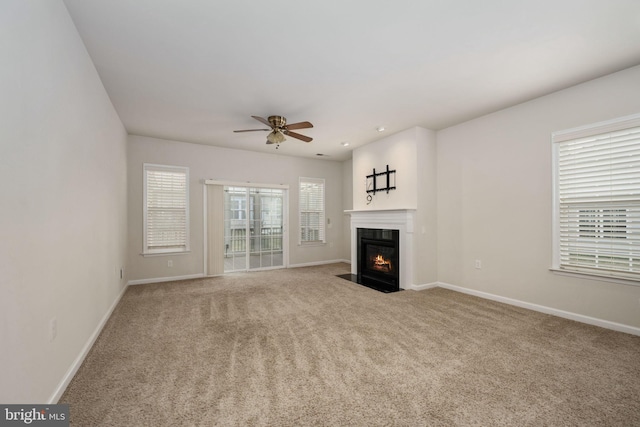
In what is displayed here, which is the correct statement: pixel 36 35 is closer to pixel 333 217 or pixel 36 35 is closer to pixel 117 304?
pixel 117 304

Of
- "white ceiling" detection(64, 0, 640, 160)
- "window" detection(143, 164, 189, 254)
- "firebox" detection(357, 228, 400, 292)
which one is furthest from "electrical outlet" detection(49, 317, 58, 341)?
"firebox" detection(357, 228, 400, 292)

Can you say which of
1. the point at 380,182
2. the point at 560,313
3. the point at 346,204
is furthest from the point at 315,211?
the point at 560,313

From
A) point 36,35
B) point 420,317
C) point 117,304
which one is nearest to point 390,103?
point 420,317

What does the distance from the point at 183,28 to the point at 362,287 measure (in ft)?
14.1

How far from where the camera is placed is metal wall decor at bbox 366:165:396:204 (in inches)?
205

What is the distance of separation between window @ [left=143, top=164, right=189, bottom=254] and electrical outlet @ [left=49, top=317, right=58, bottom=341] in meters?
3.62

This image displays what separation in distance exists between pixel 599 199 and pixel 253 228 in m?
5.72

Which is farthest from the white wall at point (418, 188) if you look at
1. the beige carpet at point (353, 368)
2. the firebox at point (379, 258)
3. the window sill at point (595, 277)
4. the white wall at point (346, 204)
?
the white wall at point (346, 204)

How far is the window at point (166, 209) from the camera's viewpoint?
17.2ft

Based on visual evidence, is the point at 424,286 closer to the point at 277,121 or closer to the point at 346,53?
the point at 277,121

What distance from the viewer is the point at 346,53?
104 inches

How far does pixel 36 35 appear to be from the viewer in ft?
5.34

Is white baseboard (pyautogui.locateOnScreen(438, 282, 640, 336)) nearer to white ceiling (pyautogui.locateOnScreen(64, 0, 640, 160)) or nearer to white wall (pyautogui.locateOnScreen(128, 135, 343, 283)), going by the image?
white ceiling (pyautogui.locateOnScreen(64, 0, 640, 160))

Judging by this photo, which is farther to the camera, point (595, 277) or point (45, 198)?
point (595, 277)
